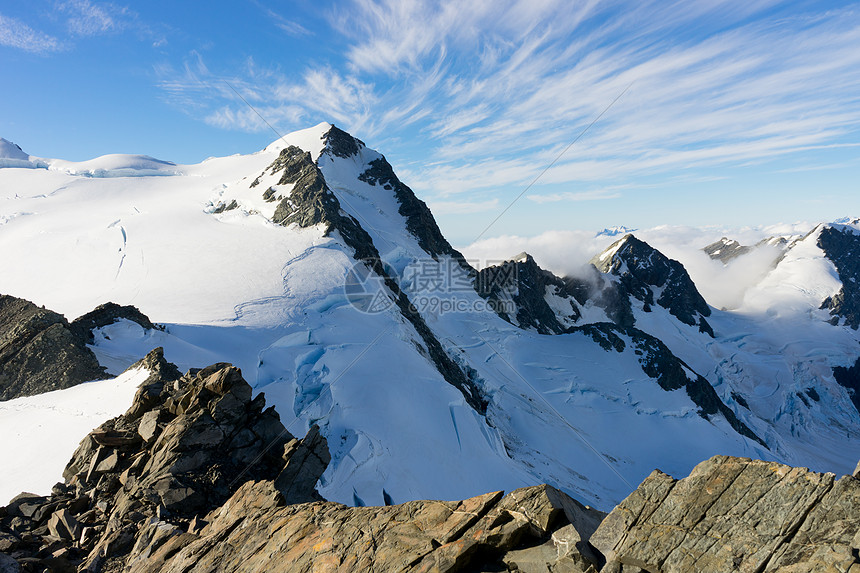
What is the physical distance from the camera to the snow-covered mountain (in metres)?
20.9

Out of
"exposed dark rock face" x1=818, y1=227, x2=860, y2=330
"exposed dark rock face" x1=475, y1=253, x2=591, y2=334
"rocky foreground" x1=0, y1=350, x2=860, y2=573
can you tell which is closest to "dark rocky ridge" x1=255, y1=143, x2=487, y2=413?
"exposed dark rock face" x1=475, y1=253, x2=591, y2=334

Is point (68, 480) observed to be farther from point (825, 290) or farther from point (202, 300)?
point (825, 290)

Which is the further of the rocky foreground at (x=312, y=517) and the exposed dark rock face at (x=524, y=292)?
the exposed dark rock face at (x=524, y=292)

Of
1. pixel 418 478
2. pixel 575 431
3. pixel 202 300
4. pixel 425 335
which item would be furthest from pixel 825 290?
pixel 202 300

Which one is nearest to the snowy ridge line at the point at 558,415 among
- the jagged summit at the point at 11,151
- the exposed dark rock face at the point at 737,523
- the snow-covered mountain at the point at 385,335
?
the snow-covered mountain at the point at 385,335

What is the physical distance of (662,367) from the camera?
54156 millimetres

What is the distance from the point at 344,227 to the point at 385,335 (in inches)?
726

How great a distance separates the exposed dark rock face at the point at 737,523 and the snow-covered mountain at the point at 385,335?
13.1m

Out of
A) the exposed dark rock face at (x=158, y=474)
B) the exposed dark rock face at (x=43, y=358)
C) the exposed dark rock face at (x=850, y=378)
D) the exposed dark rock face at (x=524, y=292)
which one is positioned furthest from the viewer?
the exposed dark rock face at (x=850, y=378)

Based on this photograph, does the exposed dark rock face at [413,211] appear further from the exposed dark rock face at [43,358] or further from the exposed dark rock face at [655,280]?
the exposed dark rock face at [655,280]

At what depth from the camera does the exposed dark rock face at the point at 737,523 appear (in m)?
4.73

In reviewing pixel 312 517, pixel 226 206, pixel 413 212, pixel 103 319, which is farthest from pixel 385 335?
pixel 413 212

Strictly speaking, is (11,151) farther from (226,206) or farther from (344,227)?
(344,227)

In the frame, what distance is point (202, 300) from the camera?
27.8m
